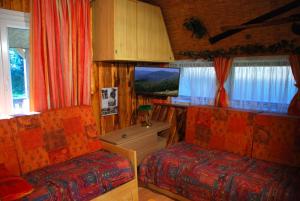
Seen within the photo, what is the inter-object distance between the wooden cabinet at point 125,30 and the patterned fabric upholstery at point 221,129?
1.09 meters

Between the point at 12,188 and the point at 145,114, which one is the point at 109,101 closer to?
the point at 145,114

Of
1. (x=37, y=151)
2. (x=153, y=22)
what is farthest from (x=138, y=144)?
(x=153, y=22)

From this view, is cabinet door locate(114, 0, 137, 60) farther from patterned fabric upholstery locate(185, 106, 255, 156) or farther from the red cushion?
the red cushion

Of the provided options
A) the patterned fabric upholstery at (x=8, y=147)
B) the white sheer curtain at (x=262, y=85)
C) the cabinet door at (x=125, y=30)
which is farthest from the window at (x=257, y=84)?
the patterned fabric upholstery at (x=8, y=147)

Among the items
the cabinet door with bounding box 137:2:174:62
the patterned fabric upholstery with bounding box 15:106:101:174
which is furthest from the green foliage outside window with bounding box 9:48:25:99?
the cabinet door with bounding box 137:2:174:62

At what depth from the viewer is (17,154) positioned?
210 centimetres

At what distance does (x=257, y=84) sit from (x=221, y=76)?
0.48 metres

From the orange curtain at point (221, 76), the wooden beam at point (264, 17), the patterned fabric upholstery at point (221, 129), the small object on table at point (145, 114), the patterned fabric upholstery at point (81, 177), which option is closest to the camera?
the patterned fabric upholstery at point (81, 177)

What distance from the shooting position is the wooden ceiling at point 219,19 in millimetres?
2595

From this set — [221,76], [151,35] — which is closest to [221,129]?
[221,76]

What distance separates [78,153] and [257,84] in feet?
8.06

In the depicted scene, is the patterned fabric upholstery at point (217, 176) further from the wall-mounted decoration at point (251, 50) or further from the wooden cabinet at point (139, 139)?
the wall-mounted decoration at point (251, 50)

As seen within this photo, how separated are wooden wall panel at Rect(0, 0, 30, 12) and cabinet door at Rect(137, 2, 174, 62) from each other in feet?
4.36

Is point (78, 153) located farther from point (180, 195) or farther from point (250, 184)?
point (250, 184)
